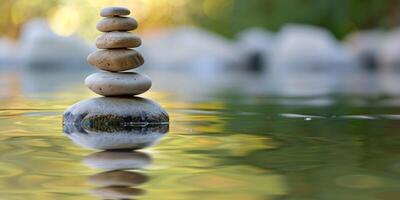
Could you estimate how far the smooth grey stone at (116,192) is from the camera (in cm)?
206

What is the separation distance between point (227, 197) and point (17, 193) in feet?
1.60

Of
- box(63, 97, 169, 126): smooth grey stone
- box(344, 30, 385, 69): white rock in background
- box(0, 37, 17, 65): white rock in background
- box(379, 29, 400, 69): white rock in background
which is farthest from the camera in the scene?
box(0, 37, 17, 65): white rock in background

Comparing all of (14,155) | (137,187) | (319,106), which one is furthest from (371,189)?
(319,106)

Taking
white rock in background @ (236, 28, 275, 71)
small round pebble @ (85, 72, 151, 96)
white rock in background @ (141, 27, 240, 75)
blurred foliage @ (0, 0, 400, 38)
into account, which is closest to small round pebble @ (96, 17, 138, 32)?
small round pebble @ (85, 72, 151, 96)

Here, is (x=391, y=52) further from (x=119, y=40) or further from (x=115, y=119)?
(x=115, y=119)

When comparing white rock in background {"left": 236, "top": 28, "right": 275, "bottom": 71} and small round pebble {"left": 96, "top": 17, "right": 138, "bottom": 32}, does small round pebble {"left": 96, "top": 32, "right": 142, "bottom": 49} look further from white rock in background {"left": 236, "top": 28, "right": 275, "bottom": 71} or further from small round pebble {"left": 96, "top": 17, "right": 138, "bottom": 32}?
white rock in background {"left": 236, "top": 28, "right": 275, "bottom": 71}

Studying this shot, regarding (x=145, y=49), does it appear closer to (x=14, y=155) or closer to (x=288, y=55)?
(x=288, y=55)

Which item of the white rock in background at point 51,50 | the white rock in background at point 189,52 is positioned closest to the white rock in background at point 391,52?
the white rock in background at point 189,52

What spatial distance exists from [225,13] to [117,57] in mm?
18678

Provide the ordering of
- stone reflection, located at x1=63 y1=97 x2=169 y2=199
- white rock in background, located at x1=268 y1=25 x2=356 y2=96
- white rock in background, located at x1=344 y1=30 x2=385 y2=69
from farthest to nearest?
white rock in background, located at x1=344 y1=30 x2=385 y2=69 → white rock in background, located at x1=268 y1=25 x2=356 y2=96 → stone reflection, located at x1=63 y1=97 x2=169 y2=199

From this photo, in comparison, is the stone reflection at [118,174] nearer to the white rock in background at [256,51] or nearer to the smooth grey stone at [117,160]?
the smooth grey stone at [117,160]

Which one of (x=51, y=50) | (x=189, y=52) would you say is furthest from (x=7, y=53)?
(x=189, y=52)

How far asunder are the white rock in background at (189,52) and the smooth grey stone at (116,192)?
1656cm

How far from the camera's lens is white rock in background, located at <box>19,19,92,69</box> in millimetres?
19078
